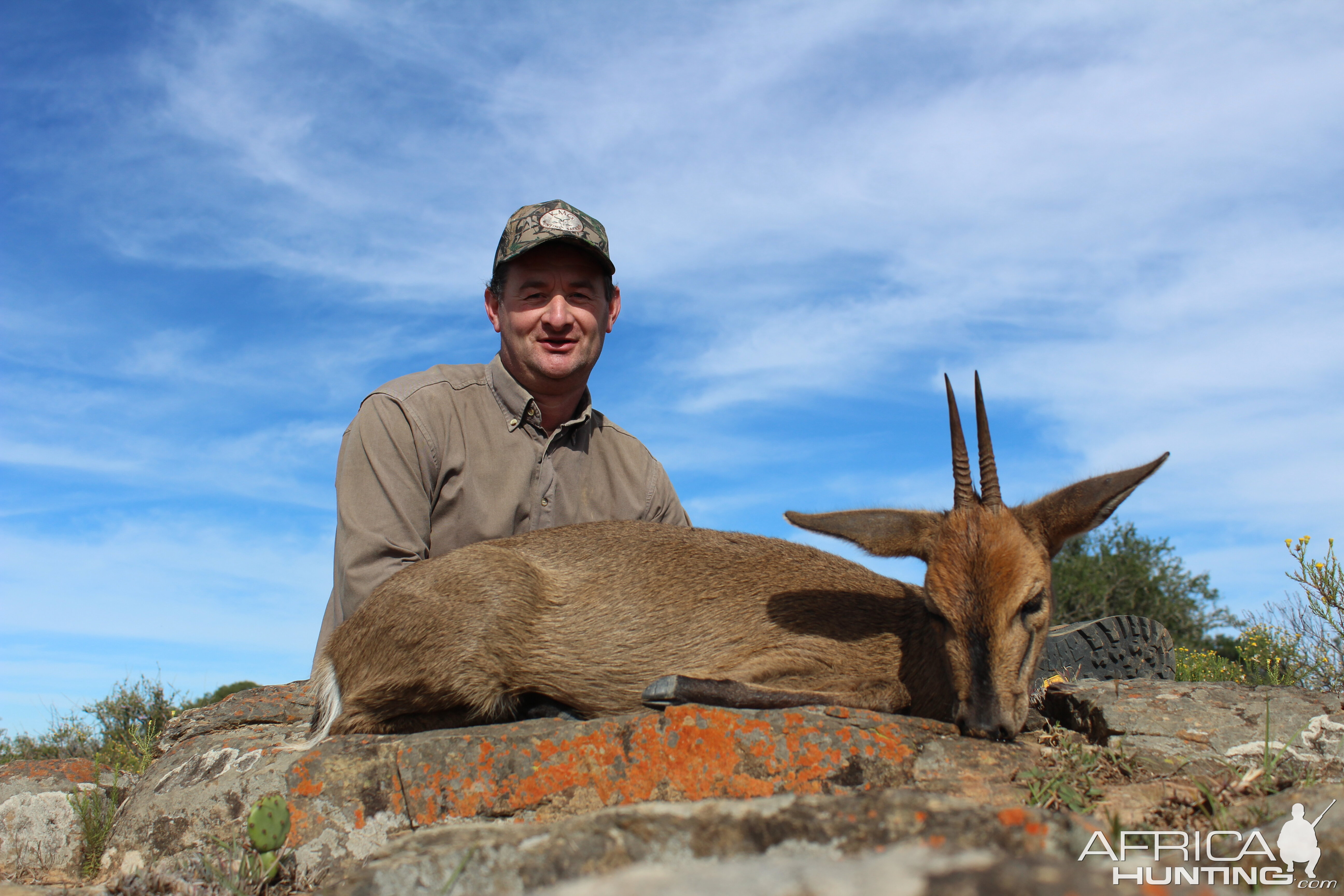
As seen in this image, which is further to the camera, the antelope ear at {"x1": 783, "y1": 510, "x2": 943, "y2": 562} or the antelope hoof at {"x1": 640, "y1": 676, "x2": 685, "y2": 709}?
the antelope ear at {"x1": 783, "y1": 510, "x2": 943, "y2": 562}

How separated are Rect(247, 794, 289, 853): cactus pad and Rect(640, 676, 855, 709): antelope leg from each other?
5.75 feet

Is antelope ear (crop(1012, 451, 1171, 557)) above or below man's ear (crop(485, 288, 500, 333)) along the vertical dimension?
below

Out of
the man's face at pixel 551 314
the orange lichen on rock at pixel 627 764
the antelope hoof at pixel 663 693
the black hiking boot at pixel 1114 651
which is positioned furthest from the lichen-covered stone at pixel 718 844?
the black hiking boot at pixel 1114 651

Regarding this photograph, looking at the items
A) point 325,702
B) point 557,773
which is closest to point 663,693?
point 557,773

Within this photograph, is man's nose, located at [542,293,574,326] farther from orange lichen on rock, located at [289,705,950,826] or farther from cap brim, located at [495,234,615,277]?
orange lichen on rock, located at [289,705,950,826]

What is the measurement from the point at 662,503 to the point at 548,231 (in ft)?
8.38

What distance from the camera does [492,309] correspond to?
308 inches

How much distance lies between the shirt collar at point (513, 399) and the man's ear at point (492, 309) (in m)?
0.55

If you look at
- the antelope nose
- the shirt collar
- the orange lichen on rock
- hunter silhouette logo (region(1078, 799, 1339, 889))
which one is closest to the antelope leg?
the orange lichen on rock

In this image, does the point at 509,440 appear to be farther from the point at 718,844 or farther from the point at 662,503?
the point at 718,844

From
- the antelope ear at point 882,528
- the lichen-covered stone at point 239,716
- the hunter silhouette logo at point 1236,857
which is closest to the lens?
the hunter silhouette logo at point 1236,857

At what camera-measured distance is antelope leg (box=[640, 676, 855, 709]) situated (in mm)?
4559

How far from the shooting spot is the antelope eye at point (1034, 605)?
4.45m

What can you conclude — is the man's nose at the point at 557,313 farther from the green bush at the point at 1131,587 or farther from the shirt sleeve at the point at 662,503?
the green bush at the point at 1131,587
